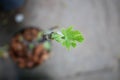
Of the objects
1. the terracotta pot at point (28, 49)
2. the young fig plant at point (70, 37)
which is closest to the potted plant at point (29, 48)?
the terracotta pot at point (28, 49)

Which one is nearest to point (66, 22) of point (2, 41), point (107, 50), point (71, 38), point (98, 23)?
point (98, 23)

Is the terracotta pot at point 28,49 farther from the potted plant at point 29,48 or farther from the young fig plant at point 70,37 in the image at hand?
the young fig plant at point 70,37

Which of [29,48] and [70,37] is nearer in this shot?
[70,37]

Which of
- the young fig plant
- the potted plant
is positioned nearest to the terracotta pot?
the potted plant

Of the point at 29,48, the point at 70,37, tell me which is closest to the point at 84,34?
the point at 29,48

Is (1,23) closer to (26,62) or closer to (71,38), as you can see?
(26,62)

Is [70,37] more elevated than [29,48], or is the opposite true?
[29,48]

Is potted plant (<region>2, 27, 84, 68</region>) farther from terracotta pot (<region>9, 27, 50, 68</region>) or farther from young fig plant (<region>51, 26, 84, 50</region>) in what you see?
young fig plant (<region>51, 26, 84, 50</region>)

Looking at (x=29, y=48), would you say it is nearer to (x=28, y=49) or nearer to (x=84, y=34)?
(x=28, y=49)

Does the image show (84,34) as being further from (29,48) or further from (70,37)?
(70,37)
